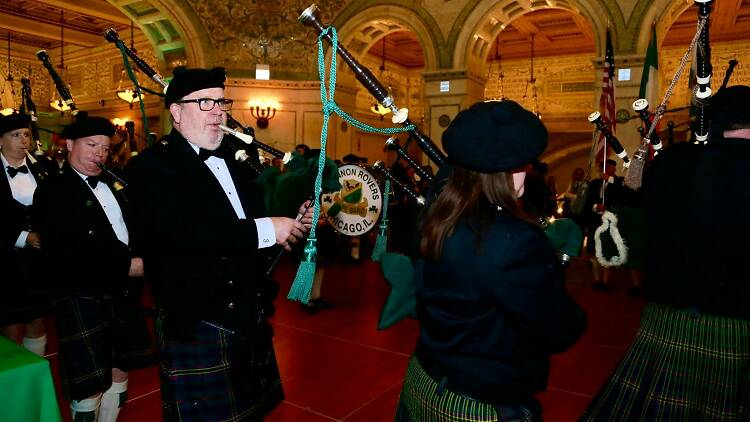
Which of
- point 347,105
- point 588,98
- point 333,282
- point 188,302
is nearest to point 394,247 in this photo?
point 333,282

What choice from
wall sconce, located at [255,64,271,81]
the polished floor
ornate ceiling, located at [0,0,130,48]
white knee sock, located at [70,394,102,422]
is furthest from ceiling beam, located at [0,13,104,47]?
white knee sock, located at [70,394,102,422]

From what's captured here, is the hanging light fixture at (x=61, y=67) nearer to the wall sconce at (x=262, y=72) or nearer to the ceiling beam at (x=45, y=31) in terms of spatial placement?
the ceiling beam at (x=45, y=31)

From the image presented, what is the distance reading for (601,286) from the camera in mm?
6207

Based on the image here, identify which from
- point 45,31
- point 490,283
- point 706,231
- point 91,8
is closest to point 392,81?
point 91,8

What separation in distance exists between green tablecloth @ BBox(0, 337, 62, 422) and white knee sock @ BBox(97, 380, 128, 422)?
1041 mm

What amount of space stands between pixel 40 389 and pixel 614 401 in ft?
6.07

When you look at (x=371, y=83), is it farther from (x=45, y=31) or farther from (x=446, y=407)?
(x=45, y=31)

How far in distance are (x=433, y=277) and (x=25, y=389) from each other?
3.58ft

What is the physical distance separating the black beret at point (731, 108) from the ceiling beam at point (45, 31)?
50.2 feet

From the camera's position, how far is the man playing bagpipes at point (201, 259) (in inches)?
65.8

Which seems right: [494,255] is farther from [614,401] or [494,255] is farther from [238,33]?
[238,33]

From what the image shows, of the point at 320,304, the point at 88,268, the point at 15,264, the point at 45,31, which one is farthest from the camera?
the point at 45,31

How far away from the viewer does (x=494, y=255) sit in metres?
1.18

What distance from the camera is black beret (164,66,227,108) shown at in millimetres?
1764
